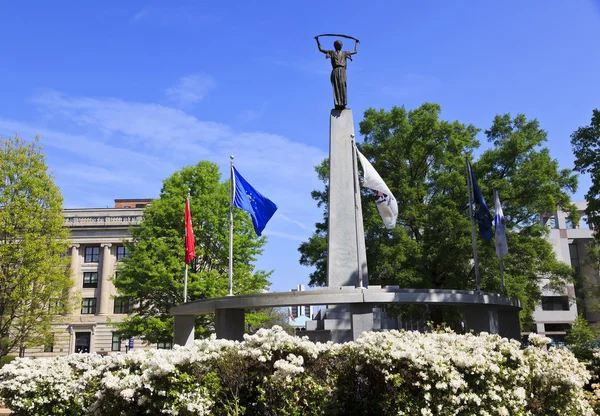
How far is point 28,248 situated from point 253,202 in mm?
17817

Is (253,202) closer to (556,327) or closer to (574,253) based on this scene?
(556,327)

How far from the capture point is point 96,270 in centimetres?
6638

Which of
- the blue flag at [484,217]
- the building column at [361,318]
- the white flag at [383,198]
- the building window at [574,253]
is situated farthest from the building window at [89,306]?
the building window at [574,253]

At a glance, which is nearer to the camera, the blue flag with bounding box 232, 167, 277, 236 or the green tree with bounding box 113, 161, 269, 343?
the blue flag with bounding box 232, 167, 277, 236

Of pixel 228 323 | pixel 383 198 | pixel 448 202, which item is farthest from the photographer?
pixel 448 202

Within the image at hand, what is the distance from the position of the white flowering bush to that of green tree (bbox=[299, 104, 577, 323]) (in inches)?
738

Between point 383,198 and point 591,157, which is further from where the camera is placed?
point 591,157

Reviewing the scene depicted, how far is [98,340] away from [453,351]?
6038 cm

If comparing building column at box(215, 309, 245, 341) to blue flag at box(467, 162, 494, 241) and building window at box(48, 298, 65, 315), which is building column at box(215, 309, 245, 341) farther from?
building window at box(48, 298, 65, 315)

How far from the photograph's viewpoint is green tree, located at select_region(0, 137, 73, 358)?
1294 inches

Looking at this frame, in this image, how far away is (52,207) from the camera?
3478 centimetres

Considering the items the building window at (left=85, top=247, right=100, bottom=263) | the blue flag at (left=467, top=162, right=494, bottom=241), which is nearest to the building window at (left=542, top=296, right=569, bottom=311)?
the blue flag at (left=467, top=162, right=494, bottom=241)

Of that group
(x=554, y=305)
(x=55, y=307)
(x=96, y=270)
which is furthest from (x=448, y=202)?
(x=96, y=270)

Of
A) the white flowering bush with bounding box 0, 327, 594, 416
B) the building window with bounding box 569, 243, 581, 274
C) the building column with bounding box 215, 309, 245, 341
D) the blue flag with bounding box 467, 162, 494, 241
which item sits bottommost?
the white flowering bush with bounding box 0, 327, 594, 416
